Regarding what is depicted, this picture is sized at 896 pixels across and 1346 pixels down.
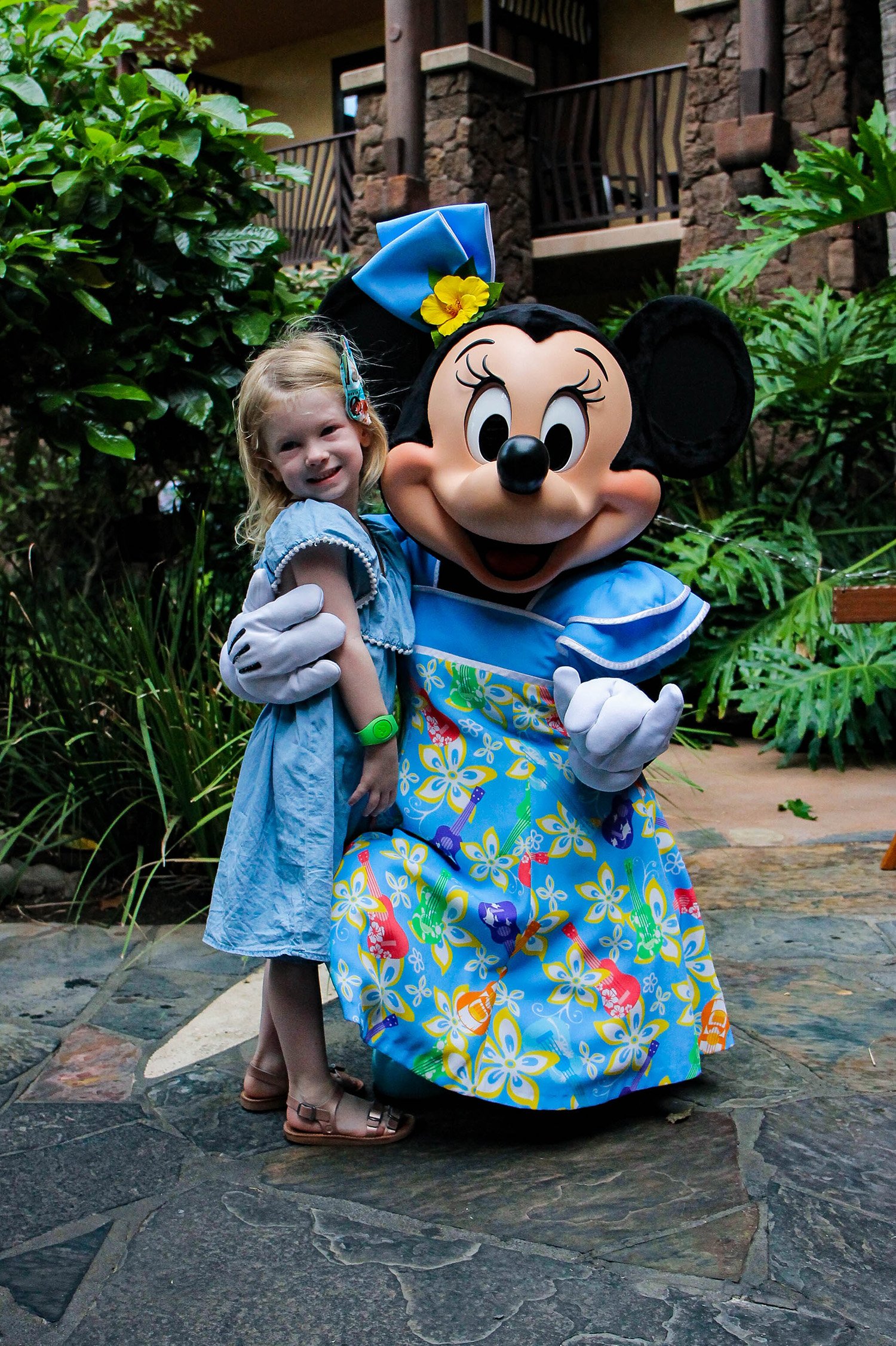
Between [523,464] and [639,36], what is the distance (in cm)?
1071

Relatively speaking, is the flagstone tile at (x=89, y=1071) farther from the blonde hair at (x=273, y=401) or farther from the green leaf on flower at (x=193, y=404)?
the green leaf on flower at (x=193, y=404)

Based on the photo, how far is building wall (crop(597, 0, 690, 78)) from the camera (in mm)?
11023

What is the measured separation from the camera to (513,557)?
7.23 feet

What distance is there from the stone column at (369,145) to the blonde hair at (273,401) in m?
7.41

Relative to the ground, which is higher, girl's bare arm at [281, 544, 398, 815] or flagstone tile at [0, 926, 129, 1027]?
girl's bare arm at [281, 544, 398, 815]

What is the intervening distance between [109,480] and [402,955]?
269cm

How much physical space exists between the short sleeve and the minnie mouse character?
0.26 ft

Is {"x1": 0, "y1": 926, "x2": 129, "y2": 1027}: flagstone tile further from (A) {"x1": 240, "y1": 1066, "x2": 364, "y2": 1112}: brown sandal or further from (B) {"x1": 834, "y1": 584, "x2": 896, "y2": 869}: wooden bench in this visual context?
(B) {"x1": 834, "y1": 584, "x2": 896, "y2": 869}: wooden bench

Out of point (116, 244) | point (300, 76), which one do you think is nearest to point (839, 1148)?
point (116, 244)

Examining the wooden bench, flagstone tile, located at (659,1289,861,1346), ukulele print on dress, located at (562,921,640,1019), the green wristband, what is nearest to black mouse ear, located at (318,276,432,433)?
the green wristband

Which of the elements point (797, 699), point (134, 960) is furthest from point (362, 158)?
point (134, 960)

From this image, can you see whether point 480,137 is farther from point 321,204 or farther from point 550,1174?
point 550,1174

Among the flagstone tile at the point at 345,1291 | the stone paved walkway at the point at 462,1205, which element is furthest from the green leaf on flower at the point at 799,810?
the flagstone tile at the point at 345,1291

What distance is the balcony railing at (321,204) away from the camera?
10.8m
